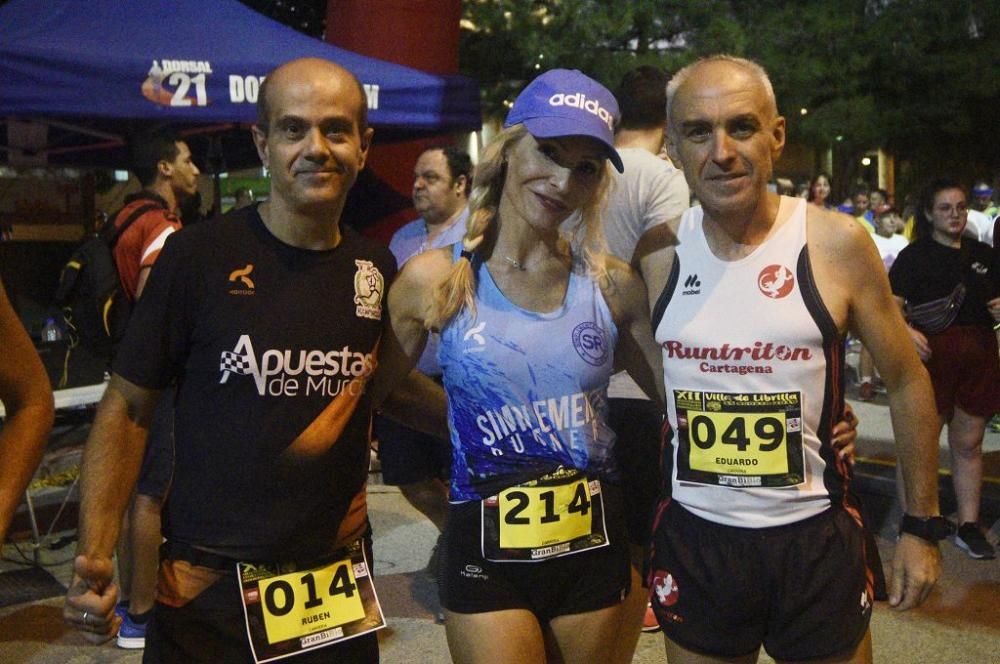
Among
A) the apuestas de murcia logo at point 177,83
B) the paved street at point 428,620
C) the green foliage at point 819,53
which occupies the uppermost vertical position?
the green foliage at point 819,53

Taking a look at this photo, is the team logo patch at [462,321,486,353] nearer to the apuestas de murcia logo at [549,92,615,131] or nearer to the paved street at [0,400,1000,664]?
the apuestas de murcia logo at [549,92,615,131]

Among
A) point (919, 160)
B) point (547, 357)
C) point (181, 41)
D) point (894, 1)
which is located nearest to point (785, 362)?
point (547, 357)

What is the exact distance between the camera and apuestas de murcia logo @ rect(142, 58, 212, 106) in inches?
271

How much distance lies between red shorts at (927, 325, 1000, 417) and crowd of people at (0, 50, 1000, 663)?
382 centimetres

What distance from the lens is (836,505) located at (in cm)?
275

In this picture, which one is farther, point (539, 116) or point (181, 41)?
point (181, 41)

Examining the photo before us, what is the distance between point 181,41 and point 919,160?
33612 mm

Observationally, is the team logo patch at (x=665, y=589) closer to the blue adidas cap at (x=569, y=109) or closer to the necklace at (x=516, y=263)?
the necklace at (x=516, y=263)

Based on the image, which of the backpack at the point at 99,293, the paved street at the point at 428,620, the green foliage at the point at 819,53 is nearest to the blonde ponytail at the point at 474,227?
the paved street at the point at 428,620

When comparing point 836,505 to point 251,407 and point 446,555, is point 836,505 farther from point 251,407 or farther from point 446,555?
point 251,407

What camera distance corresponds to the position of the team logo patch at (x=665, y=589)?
281 centimetres

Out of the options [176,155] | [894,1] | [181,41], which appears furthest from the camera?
[894,1]

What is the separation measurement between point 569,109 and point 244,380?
1.01 meters

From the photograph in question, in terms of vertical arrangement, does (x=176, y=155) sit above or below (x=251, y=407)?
above
